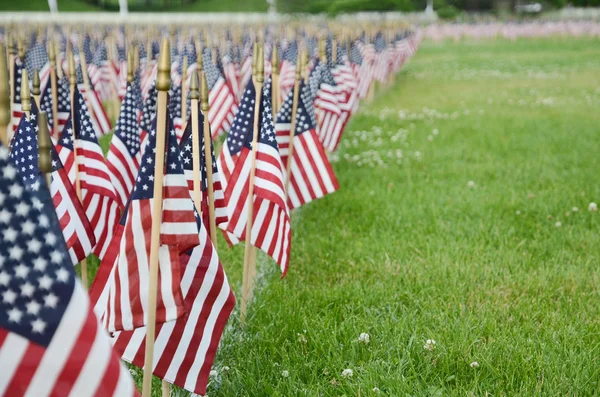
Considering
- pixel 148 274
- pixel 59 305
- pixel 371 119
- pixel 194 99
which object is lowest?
pixel 371 119

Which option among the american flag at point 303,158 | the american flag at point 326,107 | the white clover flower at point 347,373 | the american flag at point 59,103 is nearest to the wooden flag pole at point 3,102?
the white clover flower at point 347,373

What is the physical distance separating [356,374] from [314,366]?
→ 9.2 inches

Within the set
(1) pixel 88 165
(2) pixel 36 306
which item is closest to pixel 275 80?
(1) pixel 88 165

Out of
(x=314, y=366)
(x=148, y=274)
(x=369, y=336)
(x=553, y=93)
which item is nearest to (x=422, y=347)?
(x=369, y=336)

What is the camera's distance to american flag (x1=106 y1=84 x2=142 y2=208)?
185 inches

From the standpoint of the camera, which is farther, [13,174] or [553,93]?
[553,93]

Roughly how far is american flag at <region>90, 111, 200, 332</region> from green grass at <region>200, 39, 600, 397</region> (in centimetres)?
95

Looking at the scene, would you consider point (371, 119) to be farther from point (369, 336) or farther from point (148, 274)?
point (148, 274)

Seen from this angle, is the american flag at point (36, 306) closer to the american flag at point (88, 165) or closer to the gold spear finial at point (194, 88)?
the gold spear finial at point (194, 88)

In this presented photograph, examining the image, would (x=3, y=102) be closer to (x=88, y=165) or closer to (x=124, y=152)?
(x=88, y=165)

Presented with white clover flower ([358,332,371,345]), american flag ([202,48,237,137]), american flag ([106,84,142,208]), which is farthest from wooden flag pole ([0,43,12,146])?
american flag ([202,48,237,137])

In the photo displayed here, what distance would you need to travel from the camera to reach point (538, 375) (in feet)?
11.5

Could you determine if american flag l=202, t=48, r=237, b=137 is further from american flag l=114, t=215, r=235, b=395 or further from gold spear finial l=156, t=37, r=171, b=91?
gold spear finial l=156, t=37, r=171, b=91

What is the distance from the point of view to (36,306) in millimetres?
1752
